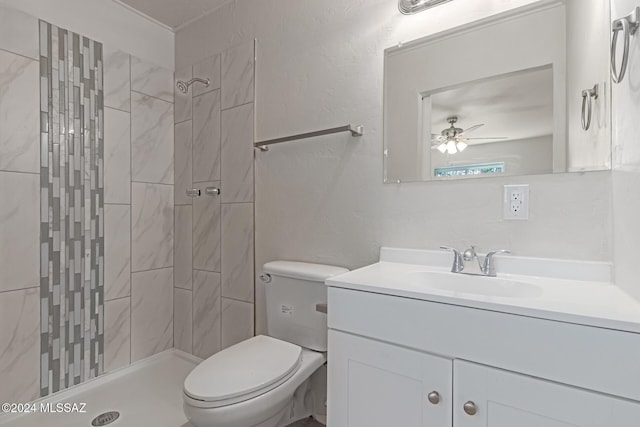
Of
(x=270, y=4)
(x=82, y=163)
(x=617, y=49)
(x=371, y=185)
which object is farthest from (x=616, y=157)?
(x=82, y=163)

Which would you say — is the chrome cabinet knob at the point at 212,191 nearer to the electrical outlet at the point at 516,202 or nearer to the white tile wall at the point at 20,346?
the white tile wall at the point at 20,346

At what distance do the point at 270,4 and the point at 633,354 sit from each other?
2017mm

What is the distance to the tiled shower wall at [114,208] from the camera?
1533mm

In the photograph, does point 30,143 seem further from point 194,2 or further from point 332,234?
point 332,234

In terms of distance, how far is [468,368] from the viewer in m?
0.80

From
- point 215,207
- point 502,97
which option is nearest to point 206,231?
point 215,207

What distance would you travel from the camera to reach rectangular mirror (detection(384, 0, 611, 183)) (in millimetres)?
1034

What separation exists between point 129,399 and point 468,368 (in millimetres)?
1768

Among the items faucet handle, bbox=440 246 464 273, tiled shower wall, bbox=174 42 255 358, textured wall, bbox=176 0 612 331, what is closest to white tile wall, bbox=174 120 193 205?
tiled shower wall, bbox=174 42 255 358

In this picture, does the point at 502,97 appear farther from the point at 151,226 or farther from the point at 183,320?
the point at 183,320

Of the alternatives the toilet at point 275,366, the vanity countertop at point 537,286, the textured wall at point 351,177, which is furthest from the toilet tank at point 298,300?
the vanity countertop at point 537,286

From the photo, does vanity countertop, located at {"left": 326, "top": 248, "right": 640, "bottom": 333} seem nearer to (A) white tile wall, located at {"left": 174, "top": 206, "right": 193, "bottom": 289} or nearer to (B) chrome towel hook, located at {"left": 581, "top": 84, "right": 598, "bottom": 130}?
(B) chrome towel hook, located at {"left": 581, "top": 84, "right": 598, "bottom": 130}

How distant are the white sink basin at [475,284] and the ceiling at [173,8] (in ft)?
6.34

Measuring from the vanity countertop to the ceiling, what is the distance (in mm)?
1832
